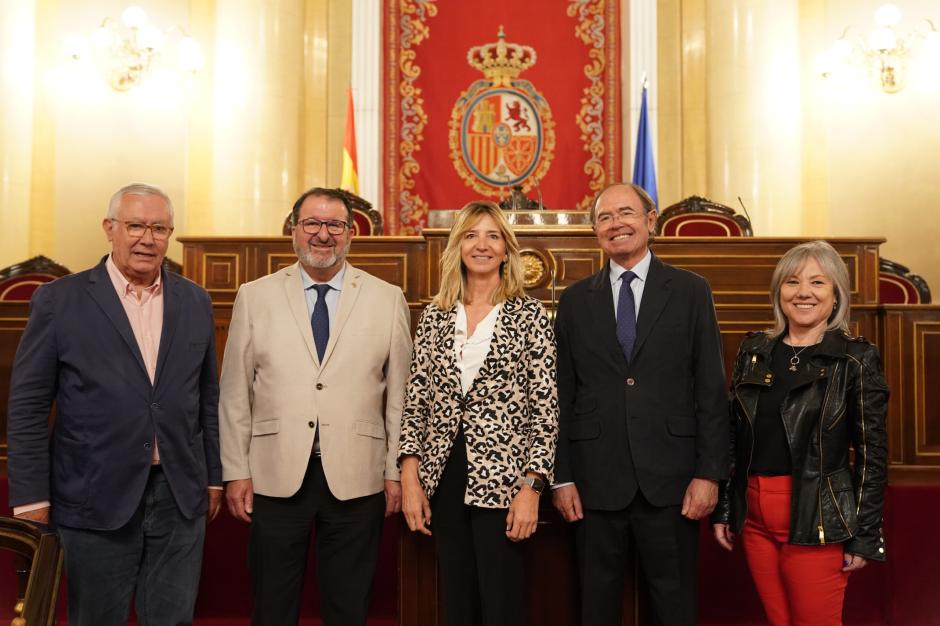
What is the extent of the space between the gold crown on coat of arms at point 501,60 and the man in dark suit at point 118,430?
6273 mm

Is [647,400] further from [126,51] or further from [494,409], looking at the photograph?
[126,51]

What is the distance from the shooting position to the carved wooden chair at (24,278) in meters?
5.39

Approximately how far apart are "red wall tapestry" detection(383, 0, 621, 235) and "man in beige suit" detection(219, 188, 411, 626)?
5773 mm

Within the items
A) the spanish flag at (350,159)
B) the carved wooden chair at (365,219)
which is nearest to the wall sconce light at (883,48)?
the spanish flag at (350,159)

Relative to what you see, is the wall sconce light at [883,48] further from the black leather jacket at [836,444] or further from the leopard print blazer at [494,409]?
the leopard print blazer at [494,409]

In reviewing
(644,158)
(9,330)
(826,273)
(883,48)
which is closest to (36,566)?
(826,273)

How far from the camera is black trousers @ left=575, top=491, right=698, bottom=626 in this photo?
239 centimetres

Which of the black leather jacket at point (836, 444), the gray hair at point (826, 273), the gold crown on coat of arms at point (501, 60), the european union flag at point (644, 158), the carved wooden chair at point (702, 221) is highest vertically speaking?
the gold crown on coat of arms at point (501, 60)

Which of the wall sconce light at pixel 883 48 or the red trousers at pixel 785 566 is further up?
the wall sconce light at pixel 883 48

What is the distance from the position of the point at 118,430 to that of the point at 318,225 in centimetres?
78

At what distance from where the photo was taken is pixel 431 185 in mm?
8352

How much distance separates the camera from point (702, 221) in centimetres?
595

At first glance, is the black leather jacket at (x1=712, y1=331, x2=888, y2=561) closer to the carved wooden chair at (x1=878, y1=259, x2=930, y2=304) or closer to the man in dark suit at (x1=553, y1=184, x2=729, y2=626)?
the man in dark suit at (x1=553, y1=184, x2=729, y2=626)

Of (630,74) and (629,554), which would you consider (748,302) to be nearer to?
(629,554)
